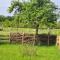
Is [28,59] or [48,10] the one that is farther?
[48,10]

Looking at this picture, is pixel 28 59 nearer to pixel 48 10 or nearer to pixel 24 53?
pixel 24 53

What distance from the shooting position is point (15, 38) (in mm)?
32781

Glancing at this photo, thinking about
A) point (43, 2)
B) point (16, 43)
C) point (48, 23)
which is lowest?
point (16, 43)

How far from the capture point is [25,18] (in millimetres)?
34062

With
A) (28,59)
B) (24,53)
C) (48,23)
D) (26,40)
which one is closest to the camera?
(28,59)

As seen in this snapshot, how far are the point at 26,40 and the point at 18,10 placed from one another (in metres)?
5.26

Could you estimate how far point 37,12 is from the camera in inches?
1351

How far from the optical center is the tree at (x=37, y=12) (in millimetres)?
34016

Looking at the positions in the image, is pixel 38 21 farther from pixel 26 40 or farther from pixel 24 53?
pixel 24 53

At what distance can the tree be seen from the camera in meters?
34.0

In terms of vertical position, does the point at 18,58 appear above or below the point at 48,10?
below

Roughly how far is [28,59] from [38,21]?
16957 mm

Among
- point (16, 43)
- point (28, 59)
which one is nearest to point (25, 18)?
point (16, 43)

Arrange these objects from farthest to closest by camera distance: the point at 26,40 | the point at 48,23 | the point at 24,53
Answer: the point at 48,23, the point at 26,40, the point at 24,53
